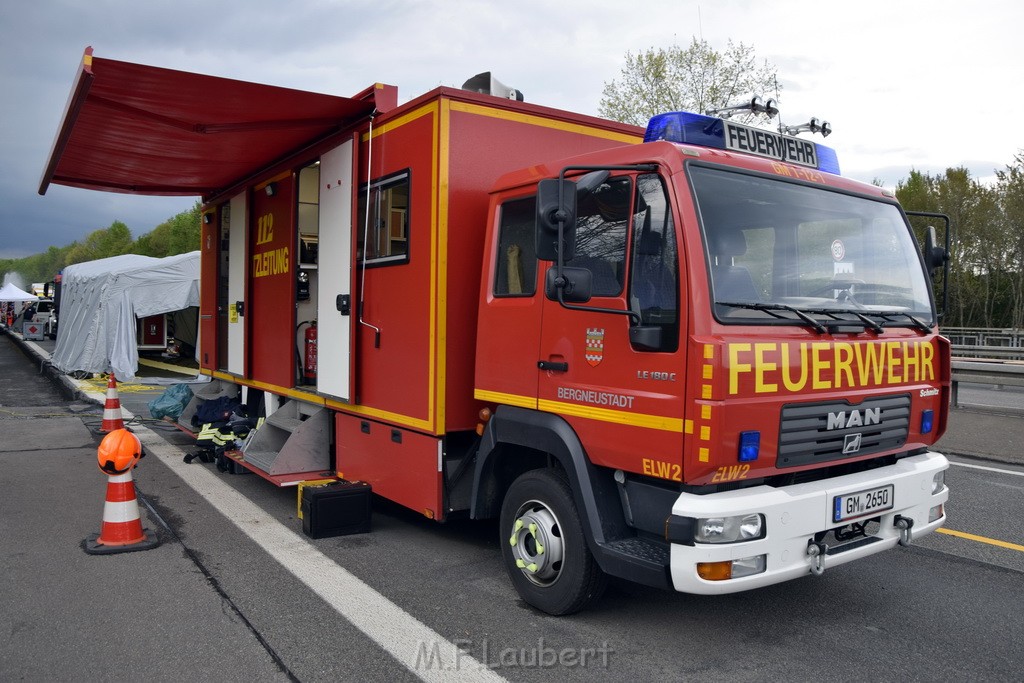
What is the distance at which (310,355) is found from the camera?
7496mm

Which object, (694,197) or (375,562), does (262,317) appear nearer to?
(375,562)

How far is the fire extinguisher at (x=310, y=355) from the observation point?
7453 mm

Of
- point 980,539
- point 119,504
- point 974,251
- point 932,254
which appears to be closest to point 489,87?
point 932,254

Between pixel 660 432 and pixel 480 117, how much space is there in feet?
8.28

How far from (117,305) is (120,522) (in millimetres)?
15333

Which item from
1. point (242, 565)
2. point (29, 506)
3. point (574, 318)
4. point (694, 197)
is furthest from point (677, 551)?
point (29, 506)

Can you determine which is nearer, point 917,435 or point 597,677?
point 597,677

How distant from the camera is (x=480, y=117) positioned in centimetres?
506

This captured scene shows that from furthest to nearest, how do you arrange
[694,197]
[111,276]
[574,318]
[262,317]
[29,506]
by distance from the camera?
1. [111,276]
2. [262,317]
3. [29,506]
4. [574,318]
5. [694,197]

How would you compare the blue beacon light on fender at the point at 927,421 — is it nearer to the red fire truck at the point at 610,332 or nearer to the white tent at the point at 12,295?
the red fire truck at the point at 610,332

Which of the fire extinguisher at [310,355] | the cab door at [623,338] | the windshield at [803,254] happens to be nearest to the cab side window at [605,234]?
the cab door at [623,338]

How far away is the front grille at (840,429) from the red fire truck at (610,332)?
1 centimetres

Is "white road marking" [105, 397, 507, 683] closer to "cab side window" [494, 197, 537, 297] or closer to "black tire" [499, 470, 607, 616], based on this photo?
"black tire" [499, 470, 607, 616]

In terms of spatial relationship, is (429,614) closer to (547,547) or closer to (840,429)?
(547,547)
